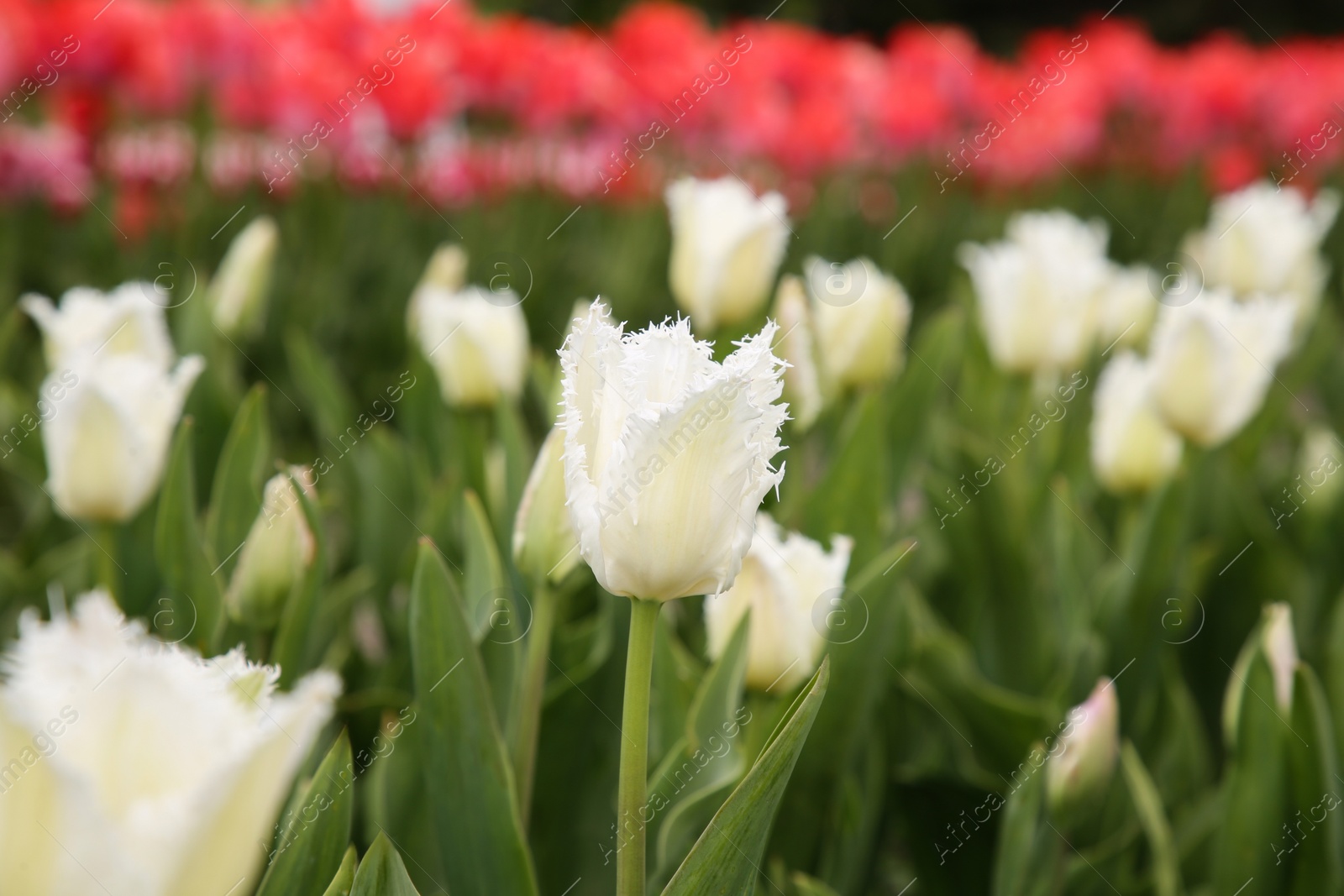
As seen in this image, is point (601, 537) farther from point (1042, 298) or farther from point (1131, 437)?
point (1042, 298)

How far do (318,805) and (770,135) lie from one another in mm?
2825

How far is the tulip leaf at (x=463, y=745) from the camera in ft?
2.34

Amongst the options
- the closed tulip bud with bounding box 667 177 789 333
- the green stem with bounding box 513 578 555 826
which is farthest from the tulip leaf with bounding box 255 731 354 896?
the closed tulip bud with bounding box 667 177 789 333

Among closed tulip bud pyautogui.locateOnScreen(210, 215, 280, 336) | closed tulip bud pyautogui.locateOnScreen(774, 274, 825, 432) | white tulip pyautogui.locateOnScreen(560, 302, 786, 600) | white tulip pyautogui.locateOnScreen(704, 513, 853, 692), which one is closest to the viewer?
white tulip pyautogui.locateOnScreen(560, 302, 786, 600)

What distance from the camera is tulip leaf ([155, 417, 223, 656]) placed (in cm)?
95

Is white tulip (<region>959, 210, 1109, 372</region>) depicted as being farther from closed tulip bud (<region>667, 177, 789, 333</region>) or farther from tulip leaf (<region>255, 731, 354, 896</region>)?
tulip leaf (<region>255, 731, 354, 896</region>)

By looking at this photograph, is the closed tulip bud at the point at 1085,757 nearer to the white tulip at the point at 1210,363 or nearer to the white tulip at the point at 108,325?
the white tulip at the point at 1210,363

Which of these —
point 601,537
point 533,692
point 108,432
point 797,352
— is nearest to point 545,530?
point 533,692

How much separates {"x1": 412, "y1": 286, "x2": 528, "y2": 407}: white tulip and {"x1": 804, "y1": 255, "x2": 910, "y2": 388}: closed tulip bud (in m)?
0.35

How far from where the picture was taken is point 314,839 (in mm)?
648

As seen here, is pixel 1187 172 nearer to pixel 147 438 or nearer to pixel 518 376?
pixel 518 376

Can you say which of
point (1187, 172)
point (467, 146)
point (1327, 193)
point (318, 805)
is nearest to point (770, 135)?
point (467, 146)

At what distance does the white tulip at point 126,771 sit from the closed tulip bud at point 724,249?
36.8 inches

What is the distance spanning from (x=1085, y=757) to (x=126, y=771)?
2.31 feet
